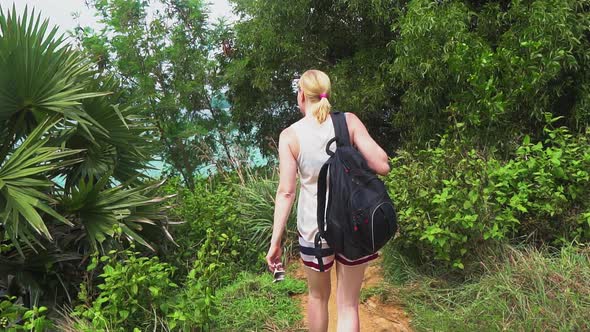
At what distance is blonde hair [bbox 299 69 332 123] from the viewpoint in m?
2.95

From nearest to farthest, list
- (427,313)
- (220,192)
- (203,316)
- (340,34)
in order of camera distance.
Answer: (203,316) → (427,313) → (220,192) → (340,34)

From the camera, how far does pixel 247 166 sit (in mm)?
7641

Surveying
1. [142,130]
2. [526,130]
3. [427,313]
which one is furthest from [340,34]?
[427,313]

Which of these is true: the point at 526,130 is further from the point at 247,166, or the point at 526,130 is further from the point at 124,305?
the point at 124,305

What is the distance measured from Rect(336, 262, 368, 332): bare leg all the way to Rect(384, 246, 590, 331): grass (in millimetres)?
1130

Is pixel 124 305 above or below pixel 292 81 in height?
below

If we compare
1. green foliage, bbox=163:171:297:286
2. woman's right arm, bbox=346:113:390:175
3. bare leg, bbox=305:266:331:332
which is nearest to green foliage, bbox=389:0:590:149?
green foliage, bbox=163:171:297:286

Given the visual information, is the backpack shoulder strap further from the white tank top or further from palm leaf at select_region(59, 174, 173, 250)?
palm leaf at select_region(59, 174, 173, 250)

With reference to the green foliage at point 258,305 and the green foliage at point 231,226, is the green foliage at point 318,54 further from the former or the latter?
the green foliage at point 258,305

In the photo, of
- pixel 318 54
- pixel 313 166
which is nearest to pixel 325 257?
pixel 313 166

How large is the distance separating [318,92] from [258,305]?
2354 millimetres

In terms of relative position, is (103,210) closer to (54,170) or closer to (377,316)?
(54,170)

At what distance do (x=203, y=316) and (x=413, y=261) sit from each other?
85.5 inches

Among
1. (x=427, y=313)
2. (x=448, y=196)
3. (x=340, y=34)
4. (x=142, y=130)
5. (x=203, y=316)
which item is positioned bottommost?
(x=427, y=313)
